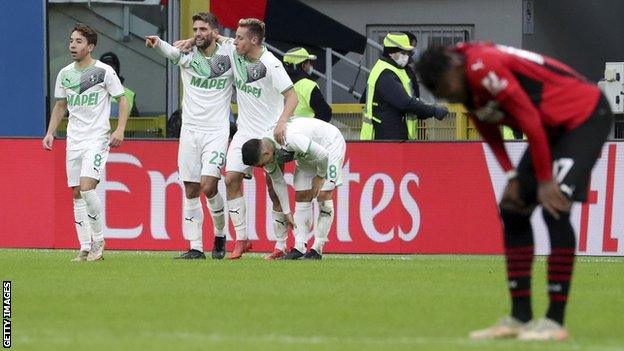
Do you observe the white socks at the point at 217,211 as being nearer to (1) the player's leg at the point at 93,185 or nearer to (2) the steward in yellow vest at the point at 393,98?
(1) the player's leg at the point at 93,185

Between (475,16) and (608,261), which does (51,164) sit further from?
(475,16)

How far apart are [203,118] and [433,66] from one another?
7.48 metres

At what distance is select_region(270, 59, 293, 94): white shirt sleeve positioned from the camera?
1555 cm

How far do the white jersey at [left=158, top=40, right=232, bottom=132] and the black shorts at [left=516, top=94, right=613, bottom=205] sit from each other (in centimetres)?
715

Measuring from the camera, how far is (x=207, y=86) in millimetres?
15984

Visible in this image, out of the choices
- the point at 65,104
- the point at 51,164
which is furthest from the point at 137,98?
the point at 65,104

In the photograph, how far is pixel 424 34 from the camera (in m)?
27.7

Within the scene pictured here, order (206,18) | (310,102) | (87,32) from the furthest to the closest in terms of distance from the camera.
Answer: (310,102)
(206,18)
(87,32)

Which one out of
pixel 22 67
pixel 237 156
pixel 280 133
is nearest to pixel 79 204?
pixel 237 156

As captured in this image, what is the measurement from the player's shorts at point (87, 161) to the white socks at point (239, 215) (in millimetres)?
1315

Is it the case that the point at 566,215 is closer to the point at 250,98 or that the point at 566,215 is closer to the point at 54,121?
the point at 250,98

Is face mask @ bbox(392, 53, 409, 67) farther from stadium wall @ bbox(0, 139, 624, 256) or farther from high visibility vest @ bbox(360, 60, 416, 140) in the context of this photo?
stadium wall @ bbox(0, 139, 624, 256)

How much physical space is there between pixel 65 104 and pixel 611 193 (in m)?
5.58

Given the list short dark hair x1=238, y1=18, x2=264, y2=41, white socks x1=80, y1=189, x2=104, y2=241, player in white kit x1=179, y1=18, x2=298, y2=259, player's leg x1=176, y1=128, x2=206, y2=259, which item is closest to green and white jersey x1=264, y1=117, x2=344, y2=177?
player in white kit x1=179, y1=18, x2=298, y2=259
